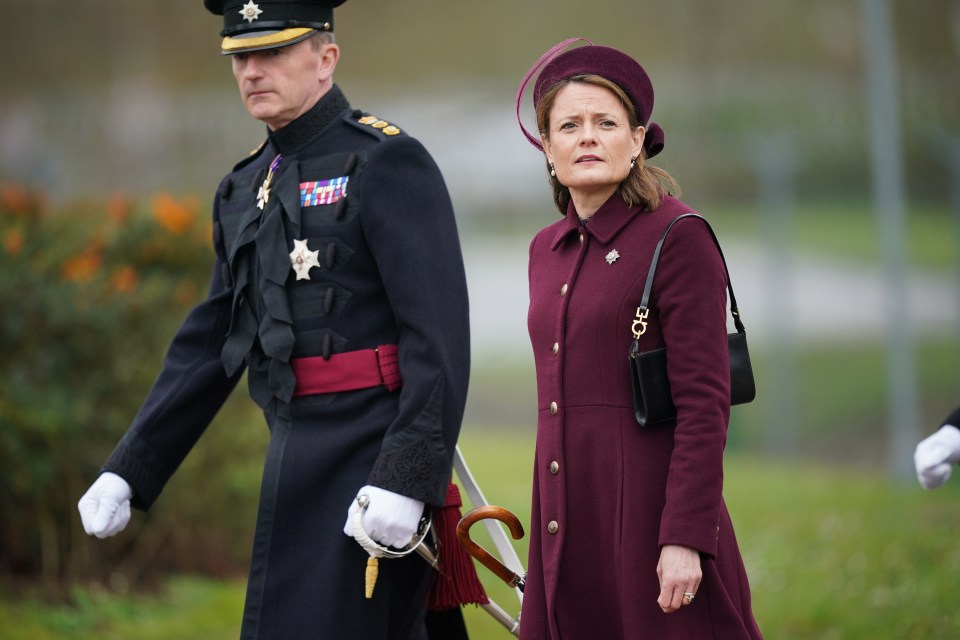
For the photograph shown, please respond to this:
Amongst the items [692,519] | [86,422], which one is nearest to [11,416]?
[86,422]

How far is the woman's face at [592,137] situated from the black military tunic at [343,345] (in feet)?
1.74

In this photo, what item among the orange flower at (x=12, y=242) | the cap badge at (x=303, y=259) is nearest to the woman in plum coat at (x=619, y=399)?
the cap badge at (x=303, y=259)

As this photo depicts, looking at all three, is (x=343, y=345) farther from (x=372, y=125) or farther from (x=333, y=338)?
(x=372, y=125)

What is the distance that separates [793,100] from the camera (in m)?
14.9

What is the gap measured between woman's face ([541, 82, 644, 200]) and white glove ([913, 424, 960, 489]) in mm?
1234

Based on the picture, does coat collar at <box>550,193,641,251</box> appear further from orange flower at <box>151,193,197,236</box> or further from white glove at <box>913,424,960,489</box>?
orange flower at <box>151,193,197,236</box>

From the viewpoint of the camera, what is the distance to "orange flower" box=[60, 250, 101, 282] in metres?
6.25

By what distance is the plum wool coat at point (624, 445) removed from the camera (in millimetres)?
2992

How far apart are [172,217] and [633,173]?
396 cm

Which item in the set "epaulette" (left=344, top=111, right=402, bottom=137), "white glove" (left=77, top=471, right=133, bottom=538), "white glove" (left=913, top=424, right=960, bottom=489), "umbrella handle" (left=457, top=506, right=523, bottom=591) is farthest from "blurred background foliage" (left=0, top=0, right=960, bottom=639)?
"epaulette" (left=344, top=111, right=402, bottom=137)

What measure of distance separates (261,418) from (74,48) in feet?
133

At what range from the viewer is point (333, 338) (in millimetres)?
3594

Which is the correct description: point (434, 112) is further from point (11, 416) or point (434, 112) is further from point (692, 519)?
point (692, 519)

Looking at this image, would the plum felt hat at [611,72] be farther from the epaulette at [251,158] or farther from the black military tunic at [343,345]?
the epaulette at [251,158]
